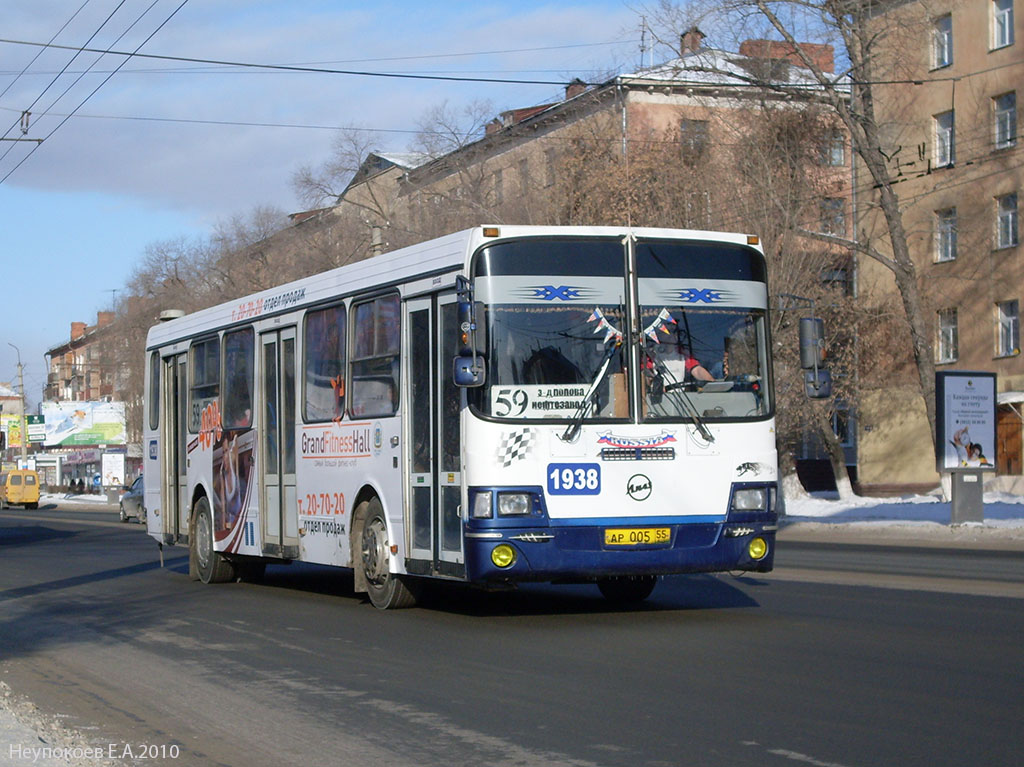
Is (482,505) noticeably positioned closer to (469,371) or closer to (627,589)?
(469,371)

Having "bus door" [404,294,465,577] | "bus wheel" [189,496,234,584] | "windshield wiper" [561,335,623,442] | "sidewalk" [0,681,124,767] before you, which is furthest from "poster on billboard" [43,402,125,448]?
"sidewalk" [0,681,124,767]

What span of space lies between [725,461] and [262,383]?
6162 millimetres

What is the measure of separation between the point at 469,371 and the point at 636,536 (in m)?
1.94

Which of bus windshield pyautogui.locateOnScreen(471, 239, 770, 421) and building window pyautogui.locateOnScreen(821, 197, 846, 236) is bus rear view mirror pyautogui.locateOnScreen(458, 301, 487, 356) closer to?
bus windshield pyautogui.locateOnScreen(471, 239, 770, 421)

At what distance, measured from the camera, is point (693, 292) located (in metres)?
12.2

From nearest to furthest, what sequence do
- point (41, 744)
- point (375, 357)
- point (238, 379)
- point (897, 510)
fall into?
point (41, 744) < point (375, 357) < point (238, 379) < point (897, 510)

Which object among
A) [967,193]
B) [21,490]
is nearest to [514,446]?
[967,193]

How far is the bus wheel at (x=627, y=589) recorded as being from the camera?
46.0 ft

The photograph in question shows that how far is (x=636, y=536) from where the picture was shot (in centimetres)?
1176

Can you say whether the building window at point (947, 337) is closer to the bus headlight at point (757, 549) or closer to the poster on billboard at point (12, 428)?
the bus headlight at point (757, 549)

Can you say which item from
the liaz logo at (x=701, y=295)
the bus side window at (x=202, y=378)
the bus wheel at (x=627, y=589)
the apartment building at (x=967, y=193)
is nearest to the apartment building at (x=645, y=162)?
the apartment building at (x=967, y=193)

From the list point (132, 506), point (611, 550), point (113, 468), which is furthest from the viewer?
point (113, 468)

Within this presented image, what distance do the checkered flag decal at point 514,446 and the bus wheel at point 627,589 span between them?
2883mm

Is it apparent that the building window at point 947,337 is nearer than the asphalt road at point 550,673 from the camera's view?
No
